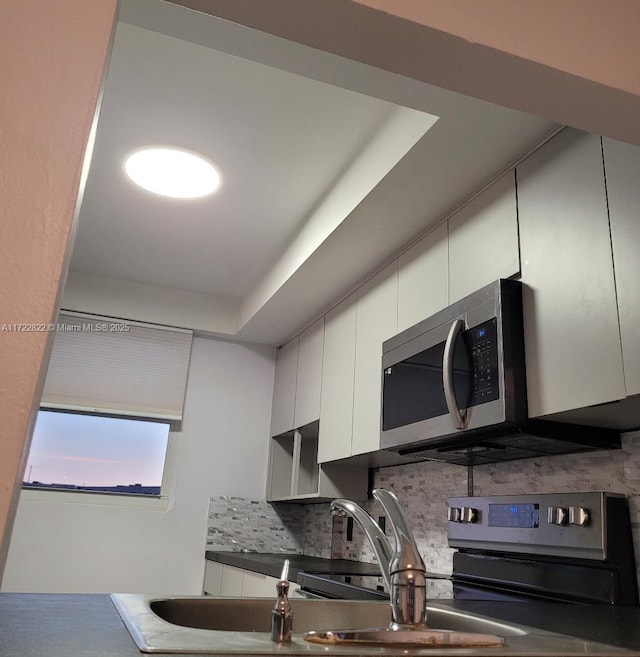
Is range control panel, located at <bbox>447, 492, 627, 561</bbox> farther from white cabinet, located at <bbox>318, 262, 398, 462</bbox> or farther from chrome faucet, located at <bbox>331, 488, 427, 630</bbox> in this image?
chrome faucet, located at <bbox>331, 488, 427, 630</bbox>

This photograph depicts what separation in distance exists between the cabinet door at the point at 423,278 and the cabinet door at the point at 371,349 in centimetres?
7

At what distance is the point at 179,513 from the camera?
3.93 meters

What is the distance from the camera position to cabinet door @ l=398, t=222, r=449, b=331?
2.33m

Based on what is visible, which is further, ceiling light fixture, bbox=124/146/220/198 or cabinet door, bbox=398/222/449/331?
ceiling light fixture, bbox=124/146/220/198

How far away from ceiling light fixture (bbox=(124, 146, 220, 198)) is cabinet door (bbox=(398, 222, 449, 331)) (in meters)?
0.88

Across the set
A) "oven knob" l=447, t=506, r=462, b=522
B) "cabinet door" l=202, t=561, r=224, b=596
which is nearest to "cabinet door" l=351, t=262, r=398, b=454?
"oven knob" l=447, t=506, r=462, b=522

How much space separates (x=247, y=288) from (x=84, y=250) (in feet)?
3.18

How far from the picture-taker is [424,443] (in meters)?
2.20

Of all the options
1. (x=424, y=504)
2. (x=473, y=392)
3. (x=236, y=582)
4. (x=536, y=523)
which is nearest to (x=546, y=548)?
(x=536, y=523)

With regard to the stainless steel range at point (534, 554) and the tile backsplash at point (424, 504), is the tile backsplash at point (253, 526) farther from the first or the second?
the stainless steel range at point (534, 554)

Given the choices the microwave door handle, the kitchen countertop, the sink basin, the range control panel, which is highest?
the microwave door handle

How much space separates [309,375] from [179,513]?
1219mm

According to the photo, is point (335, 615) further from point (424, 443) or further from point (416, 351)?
point (416, 351)

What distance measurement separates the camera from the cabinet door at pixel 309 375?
11.5 ft
